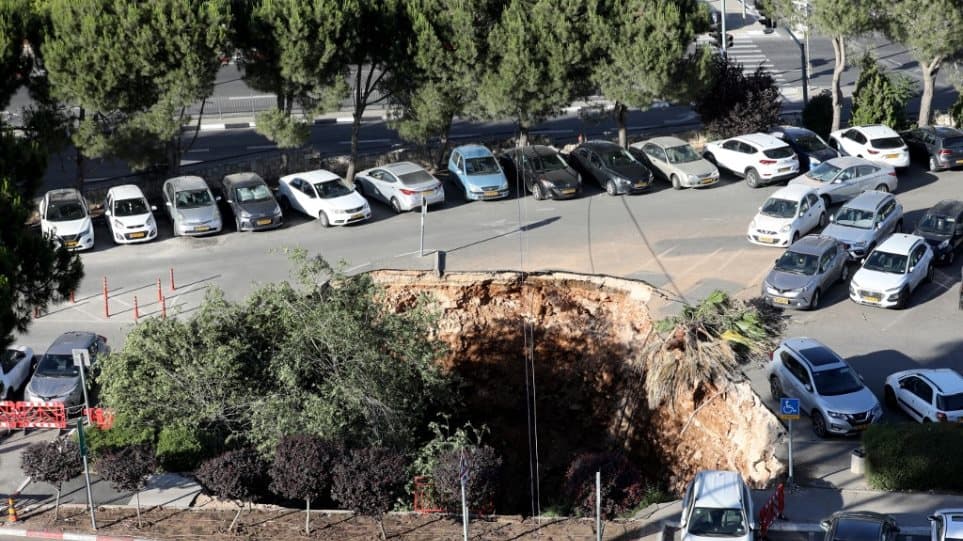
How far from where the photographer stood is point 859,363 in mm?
28719

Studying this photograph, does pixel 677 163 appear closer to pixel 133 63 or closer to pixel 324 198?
pixel 324 198

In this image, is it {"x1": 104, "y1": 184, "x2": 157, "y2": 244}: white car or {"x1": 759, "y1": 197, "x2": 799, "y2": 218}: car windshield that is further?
{"x1": 104, "y1": 184, "x2": 157, "y2": 244}: white car

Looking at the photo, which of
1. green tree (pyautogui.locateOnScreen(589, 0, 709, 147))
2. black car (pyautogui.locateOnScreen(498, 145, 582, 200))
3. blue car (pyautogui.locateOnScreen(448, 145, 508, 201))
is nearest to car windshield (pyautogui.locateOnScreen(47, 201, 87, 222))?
blue car (pyautogui.locateOnScreen(448, 145, 508, 201))

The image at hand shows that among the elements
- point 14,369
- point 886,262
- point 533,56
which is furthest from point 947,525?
point 533,56

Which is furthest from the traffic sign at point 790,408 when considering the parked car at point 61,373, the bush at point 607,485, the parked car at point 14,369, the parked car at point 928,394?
the parked car at point 14,369

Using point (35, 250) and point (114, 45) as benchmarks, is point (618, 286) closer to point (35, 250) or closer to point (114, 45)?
point (35, 250)

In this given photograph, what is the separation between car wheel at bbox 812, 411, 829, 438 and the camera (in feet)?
84.0

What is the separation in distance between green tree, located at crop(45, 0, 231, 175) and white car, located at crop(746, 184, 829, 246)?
53.9 ft

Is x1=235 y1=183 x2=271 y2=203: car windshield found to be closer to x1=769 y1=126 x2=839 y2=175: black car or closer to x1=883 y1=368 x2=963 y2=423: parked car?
x1=769 y1=126 x2=839 y2=175: black car

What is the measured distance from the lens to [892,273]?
31.1 m

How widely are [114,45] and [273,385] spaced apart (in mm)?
16074

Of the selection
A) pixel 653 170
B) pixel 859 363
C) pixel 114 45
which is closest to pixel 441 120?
pixel 653 170

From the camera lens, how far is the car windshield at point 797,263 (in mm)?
31281

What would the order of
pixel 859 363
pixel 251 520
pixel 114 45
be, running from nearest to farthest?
pixel 251 520 → pixel 859 363 → pixel 114 45
